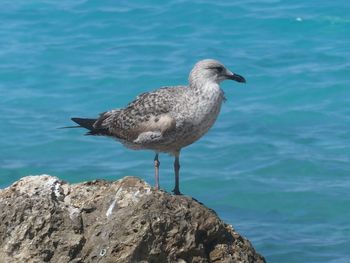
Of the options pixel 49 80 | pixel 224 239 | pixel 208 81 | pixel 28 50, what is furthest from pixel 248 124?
pixel 224 239

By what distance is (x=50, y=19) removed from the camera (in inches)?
800

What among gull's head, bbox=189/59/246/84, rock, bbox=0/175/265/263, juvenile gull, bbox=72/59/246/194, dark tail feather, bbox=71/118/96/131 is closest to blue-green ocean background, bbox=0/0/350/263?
dark tail feather, bbox=71/118/96/131

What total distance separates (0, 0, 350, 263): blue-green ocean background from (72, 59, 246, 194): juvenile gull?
2.85 m

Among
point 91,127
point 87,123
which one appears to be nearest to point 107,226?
point 91,127

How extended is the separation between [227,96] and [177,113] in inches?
303

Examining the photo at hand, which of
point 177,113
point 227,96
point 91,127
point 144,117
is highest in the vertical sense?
point 177,113

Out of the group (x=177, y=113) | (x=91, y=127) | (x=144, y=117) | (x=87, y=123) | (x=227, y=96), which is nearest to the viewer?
(x=177, y=113)

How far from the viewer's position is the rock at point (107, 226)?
623 cm

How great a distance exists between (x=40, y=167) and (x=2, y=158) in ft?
2.18

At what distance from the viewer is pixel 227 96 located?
1570 centimetres

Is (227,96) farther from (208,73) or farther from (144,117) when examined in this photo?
(208,73)

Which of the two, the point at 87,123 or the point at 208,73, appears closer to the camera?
the point at 208,73

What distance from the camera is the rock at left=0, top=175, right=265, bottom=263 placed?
20.4 feet

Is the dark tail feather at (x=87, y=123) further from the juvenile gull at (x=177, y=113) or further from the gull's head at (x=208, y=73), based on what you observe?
the gull's head at (x=208, y=73)
